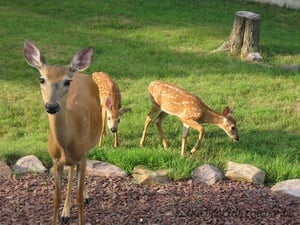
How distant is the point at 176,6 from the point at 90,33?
3.29m

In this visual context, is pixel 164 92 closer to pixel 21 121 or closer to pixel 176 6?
pixel 21 121

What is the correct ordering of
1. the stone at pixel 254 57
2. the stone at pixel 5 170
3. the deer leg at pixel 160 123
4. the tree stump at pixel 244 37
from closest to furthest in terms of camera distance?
the stone at pixel 5 170 → the deer leg at pixel 160 123 → the stone at pixel 254 57 → the tree stump at pixel 244 37

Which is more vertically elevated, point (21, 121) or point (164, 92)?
point (164, 92)

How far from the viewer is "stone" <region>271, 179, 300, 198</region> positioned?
5969 mm

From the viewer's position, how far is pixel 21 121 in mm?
7855

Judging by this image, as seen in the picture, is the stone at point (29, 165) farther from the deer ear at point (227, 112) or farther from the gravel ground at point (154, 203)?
the deer ear at point (227, 112)

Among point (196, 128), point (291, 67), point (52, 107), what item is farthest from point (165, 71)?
point (52, 107)

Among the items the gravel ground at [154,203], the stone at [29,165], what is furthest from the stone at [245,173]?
the stone at [29,165]

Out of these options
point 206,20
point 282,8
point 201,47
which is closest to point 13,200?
point 201,47

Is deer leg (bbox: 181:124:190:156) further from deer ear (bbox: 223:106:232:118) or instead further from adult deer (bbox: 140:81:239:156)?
deer ear (bbox: 223:106:232:118)

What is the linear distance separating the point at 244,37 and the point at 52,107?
296 inches

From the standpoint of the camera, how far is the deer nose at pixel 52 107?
4.41 meters

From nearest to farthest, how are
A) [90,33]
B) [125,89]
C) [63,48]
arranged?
1. [125,89]
2. [63,48]
3. [90,33]

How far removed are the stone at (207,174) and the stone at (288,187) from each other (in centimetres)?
55
